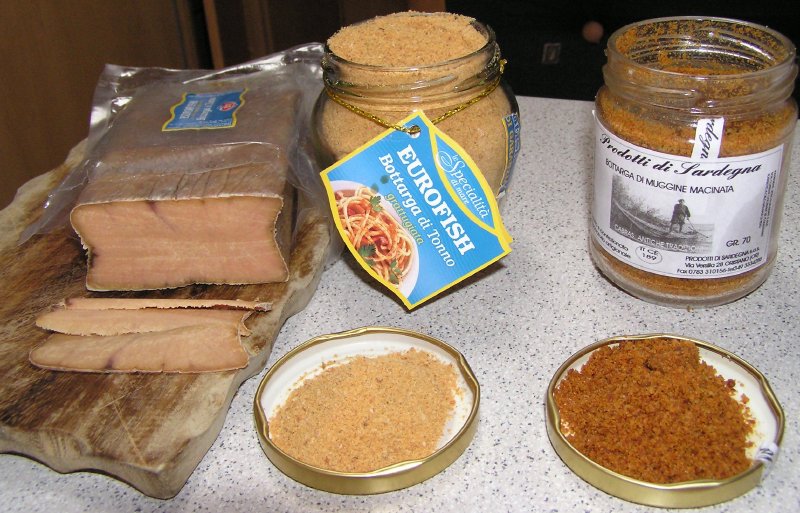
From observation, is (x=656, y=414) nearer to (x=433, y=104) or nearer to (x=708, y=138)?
(x=708, y=138)

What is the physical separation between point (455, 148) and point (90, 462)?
18.7 inches

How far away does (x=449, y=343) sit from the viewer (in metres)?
0.84

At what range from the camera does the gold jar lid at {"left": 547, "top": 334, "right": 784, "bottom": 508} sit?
2.01ft

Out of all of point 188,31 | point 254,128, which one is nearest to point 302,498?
point 254,128

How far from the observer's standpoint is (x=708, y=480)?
2.02 feet

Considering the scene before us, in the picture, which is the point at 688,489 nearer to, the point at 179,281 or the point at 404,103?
the point at 404,103

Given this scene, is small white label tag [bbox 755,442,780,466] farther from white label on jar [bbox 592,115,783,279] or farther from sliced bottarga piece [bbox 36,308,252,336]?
sliced bottarga piece [bbox 36,308,252,336]

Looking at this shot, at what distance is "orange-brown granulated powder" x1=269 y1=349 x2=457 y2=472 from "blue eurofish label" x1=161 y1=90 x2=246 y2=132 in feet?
1.23

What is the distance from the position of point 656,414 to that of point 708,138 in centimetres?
26

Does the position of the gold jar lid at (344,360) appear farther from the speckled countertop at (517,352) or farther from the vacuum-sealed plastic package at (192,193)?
the vacuum-sealed plastic package at (192,193)

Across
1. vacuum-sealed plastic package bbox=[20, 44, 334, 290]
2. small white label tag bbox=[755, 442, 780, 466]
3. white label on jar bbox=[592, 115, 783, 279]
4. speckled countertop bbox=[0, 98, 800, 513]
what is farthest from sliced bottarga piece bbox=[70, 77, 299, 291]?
small white label tag bbox=[755, 442, 780, 466]

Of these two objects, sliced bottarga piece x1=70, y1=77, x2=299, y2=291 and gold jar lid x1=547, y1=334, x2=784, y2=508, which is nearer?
gold jar lid x1=547, y1=334, x2=784, y2=508

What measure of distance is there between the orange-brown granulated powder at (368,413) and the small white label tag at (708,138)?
1.05ft

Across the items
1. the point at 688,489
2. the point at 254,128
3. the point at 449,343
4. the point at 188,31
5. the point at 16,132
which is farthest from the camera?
the point at 188,31
